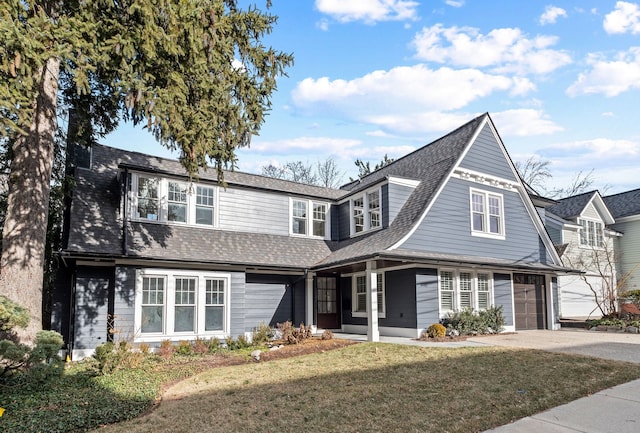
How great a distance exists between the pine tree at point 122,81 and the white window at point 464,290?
846cm

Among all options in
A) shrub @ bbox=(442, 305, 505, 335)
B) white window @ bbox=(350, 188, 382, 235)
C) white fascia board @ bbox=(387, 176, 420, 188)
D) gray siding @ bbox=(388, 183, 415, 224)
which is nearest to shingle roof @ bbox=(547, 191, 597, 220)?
shrub @ bbox=(442, 305, 505, 335)

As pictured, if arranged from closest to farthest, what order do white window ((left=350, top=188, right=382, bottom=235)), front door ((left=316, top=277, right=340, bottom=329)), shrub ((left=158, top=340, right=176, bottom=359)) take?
1. shrub ((left=158, top=340, right=176, bottom=359))
2. white window ((left=350, top=188, right=382, bottom=235))
3. front door ((left=316, top=277, right=340, bottom=329))

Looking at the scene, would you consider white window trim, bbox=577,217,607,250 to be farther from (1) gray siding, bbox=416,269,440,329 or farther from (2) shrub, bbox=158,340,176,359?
(2) shrub, bbox=158,340,176,359

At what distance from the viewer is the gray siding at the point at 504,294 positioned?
1627 centimetres

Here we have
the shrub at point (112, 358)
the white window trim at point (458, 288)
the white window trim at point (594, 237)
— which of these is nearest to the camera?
the shrub at point (112, 358)

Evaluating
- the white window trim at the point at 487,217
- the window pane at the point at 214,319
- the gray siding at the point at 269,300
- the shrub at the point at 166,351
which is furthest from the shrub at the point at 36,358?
the white window trim at the point at 487,217

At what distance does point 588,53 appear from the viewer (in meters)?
11.7

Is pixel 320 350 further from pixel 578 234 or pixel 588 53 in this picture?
pixel 578 234

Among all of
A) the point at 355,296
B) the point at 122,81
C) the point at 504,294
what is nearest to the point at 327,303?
the point at 355,296

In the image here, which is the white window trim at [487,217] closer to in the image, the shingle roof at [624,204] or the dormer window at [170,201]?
the dormer window at [170,201]

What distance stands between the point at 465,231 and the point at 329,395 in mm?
10412

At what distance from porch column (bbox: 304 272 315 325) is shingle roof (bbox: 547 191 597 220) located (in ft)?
54.3

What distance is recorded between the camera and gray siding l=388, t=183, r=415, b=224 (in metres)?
15.7

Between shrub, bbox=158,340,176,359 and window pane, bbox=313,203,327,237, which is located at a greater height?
window pane, bbox=313,203,327,237
